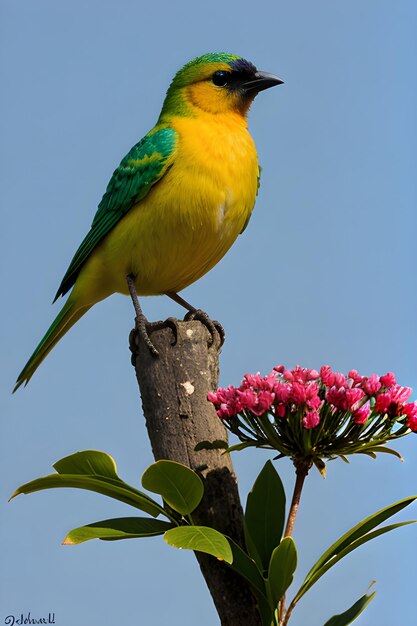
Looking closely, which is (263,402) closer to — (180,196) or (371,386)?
(371,386)

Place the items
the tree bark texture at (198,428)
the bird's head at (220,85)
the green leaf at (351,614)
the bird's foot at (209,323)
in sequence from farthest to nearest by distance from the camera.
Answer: the bird's head at (220,85), the bird's foot at (209,323), the tree bark texture at (198,428), the green leaf at (351,614)

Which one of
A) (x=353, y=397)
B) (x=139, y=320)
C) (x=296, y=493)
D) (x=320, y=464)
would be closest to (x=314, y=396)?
(x=353, y=397)

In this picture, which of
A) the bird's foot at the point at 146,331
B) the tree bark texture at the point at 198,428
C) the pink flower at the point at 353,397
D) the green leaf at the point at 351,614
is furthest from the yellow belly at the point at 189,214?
the green leaf at the point at 351,614

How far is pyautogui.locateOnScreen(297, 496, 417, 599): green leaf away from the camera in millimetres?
3496

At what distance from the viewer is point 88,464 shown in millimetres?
3619

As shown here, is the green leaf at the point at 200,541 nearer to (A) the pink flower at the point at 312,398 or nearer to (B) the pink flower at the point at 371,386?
(A) the pink flower at the point at 312,398

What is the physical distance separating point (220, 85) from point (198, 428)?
9.08ft

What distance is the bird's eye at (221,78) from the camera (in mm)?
5645

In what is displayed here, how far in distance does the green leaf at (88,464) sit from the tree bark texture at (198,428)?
429 millimetres

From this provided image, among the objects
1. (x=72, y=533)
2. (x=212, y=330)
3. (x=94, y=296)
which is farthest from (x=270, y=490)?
(x=94, y=296)

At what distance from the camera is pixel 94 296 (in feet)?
19.0

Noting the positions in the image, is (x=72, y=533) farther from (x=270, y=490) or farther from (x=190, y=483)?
(x=270, y=490)

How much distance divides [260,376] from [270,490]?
0.56 m

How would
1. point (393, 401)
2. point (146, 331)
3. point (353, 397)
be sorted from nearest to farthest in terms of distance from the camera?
point (353, 397), point (393, 401), point (146, 331)
